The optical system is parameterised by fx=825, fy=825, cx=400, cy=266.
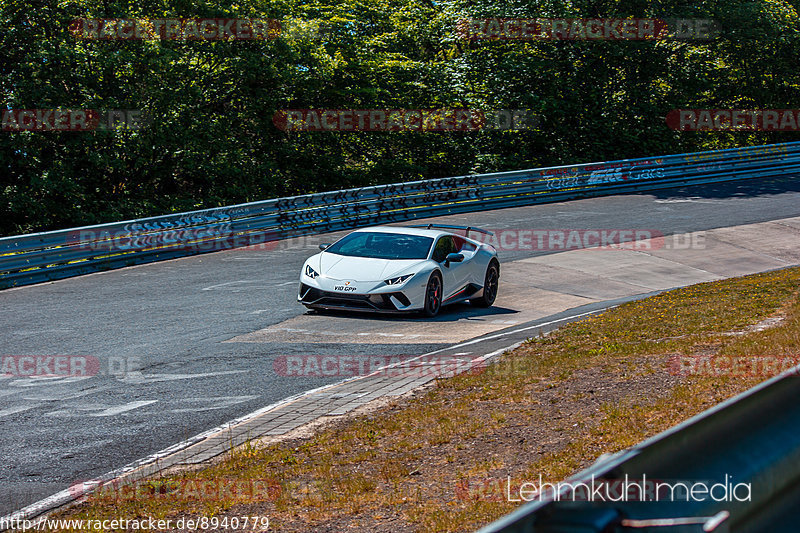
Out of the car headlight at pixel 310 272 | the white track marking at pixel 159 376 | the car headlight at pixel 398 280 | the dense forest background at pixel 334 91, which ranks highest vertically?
the dense forest background at pixel 334 91

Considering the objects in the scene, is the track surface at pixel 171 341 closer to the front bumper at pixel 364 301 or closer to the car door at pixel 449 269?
the front bumper at pixel 364 301

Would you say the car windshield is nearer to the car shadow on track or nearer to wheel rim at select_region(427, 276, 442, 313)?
wheel rim at select_region(427, 276, 442, 313)

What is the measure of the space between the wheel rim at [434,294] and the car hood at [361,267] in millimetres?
407

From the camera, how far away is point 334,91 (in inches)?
1282

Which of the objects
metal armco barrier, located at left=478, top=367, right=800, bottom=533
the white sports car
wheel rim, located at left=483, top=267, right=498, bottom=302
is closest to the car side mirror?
the white sports car

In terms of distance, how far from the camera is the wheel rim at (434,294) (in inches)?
538

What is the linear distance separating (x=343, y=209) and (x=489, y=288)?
33.7 feet

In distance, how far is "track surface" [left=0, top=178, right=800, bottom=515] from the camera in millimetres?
7113

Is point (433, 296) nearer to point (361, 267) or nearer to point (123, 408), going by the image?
point (361, 267)

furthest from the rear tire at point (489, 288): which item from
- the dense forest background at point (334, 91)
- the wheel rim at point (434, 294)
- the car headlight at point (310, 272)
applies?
the dense forest background at point (334, 91)

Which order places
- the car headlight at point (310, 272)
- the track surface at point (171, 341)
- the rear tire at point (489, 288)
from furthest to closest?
the rear tire at point (489, 288) < the car headlight at point (310, 272) < the track surface at point (171, 341)

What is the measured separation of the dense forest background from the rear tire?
49.5ft

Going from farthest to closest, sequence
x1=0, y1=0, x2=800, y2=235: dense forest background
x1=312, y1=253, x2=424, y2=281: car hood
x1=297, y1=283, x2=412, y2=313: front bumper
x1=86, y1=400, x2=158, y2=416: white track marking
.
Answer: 1. x1=0, y1=0, x2=800, y2=235: dense forest background
2. x1=312, y1=253, x2=424, y2=281: car hood
3. x1=297, y1=283, x2=412, y2=313: front bumper
4. x1=86, y1=400, x2=158, y2=416: white track marking

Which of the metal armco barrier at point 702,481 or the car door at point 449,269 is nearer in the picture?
the metal armco barrier at point 702,481
